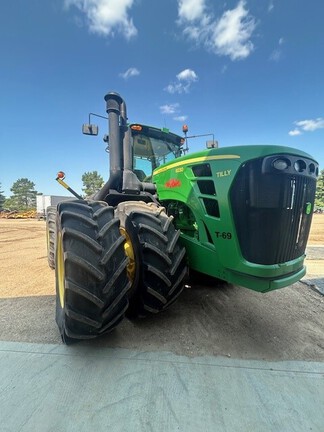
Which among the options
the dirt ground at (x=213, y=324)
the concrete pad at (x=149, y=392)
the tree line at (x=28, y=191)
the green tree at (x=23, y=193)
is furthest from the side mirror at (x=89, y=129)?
the green tree at (x=23, y=193)

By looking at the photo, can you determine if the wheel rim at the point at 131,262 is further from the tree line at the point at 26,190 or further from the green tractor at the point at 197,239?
the tree line at the point at 26,190

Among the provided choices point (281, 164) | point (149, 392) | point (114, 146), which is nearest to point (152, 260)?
point (149, 392)

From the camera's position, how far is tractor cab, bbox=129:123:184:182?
3.98m

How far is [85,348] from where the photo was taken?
2.10 metres

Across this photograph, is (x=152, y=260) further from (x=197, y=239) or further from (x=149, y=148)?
(x=149, y=148)

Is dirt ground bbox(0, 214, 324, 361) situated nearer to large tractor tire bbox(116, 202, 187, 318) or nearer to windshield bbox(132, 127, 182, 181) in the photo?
large tractor tire bbox(116, 202, 187, 318)

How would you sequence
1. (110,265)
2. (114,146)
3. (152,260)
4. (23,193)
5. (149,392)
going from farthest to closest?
(23,193) → (114,146) → (152,260) → (110,265) → (149,392)

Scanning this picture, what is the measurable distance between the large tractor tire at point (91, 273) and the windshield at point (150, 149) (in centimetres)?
213

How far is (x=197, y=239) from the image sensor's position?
2.38 metres

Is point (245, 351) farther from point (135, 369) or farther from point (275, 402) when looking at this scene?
point (135, 369)

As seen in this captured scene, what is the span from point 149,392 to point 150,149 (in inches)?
134

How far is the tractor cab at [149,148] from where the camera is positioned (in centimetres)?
398

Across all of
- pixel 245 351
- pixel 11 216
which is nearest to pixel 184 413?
pixel 245 351

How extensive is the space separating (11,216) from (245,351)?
36216 mm
